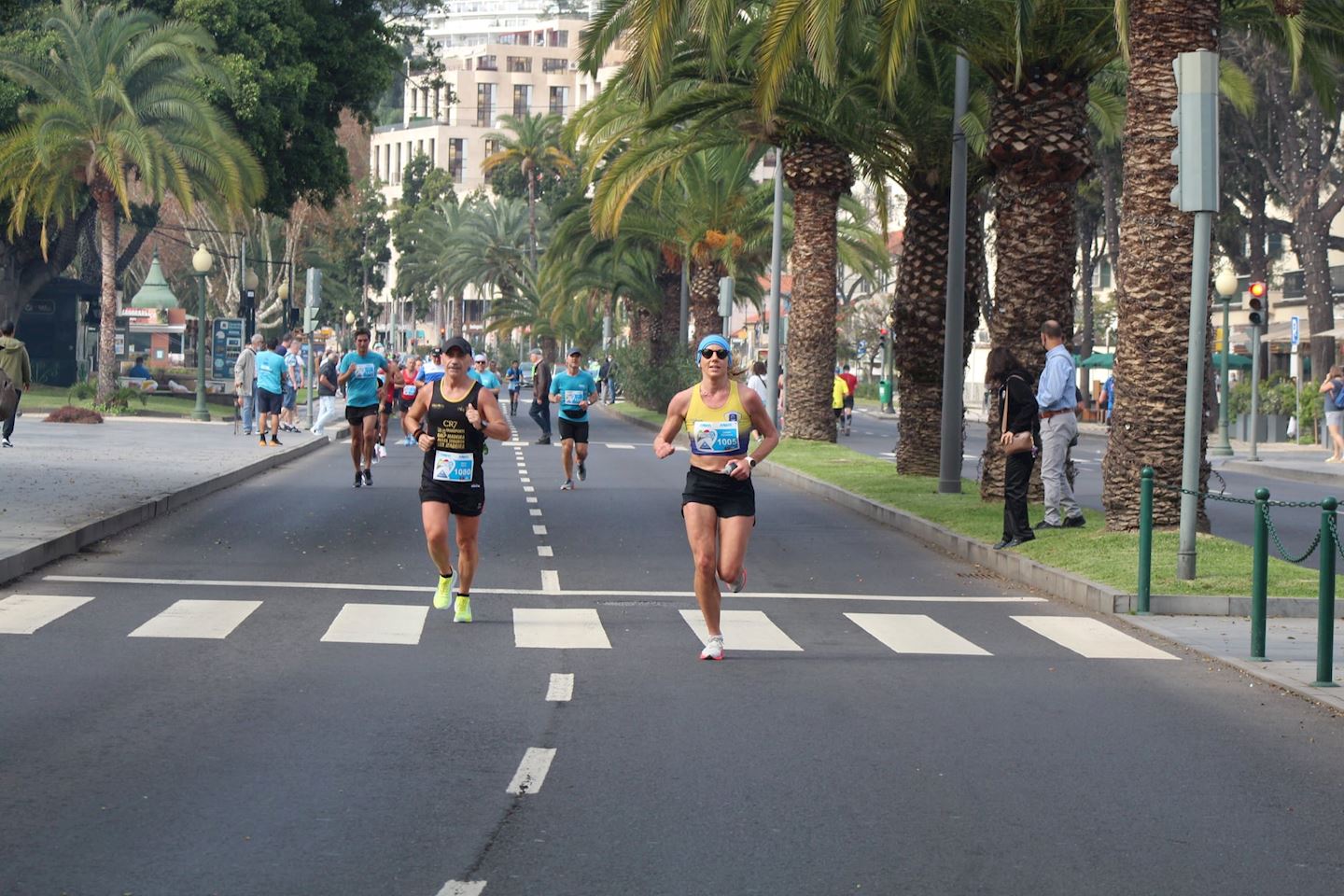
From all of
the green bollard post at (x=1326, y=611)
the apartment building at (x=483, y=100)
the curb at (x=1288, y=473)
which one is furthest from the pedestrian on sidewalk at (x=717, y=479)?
the apartment building at (x=483, y=100)

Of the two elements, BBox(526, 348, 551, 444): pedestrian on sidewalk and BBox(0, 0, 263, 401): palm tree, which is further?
BBox(0, 0, 263, 401): palm tree

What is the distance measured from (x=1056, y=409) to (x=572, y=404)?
9.39 metres

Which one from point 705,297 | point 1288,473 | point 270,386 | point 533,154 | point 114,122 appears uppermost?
point 533,154

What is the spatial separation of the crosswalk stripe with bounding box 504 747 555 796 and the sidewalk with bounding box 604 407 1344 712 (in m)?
4.20

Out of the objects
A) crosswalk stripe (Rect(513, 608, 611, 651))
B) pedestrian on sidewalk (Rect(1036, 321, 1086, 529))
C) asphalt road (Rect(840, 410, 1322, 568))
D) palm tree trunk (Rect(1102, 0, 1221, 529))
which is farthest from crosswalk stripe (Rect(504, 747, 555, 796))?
asphalt road (Rect(840, 410, 1322, 568))

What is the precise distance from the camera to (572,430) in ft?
86.2

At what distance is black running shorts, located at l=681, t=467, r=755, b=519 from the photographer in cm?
1120

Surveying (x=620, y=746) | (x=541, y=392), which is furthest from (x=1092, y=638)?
(x=541, y=392)

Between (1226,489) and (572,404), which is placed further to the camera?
(1226,489)

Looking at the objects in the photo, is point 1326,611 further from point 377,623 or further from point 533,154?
point 533,154

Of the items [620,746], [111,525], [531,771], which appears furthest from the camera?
[111,525]

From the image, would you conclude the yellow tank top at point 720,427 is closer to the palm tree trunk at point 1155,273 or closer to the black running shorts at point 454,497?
the black running shorts at point 454,497

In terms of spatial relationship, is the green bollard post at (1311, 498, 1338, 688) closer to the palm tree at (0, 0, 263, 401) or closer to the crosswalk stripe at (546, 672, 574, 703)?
the crosswalk stripe at (546, 672, 574, 703)

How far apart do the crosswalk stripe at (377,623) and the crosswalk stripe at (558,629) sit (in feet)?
2.11
